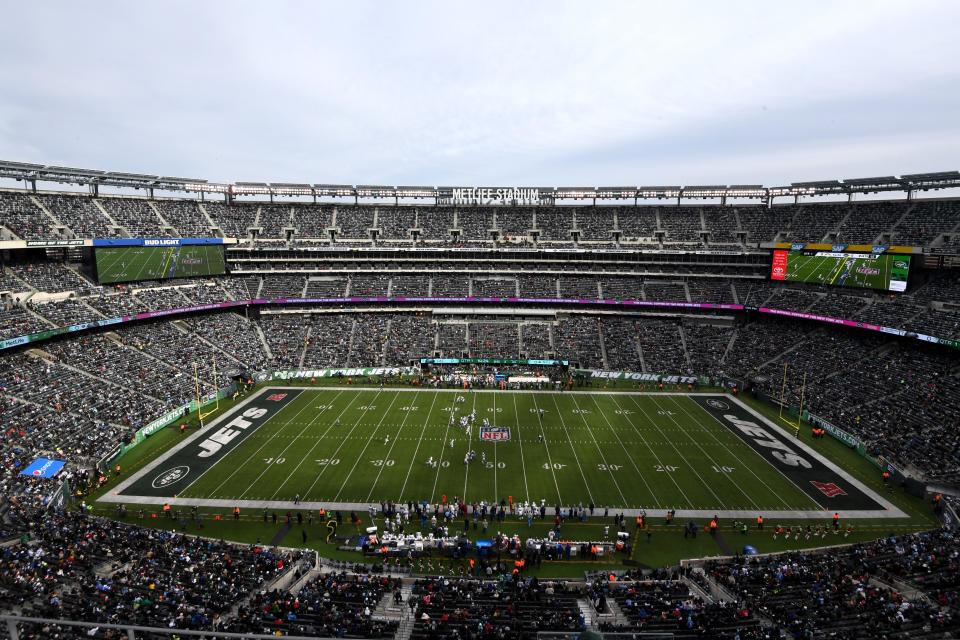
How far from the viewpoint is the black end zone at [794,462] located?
1055 inches

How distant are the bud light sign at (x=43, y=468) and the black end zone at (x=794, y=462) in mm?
41319

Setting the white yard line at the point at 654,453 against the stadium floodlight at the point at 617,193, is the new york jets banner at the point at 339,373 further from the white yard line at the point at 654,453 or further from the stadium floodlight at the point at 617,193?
the stadium floodlight at the point at 617,193

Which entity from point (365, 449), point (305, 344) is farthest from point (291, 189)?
point (365, 449)

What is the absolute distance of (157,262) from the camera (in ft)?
173

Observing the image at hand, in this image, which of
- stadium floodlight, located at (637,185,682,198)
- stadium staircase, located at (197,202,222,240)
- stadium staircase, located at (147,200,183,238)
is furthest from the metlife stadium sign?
stadium staircase, located at (147,200,183,238)

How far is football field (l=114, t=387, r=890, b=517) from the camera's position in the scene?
27.0 metres

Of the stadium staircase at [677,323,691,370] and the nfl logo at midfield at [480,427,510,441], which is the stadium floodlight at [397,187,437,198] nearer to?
the stadium staircase at [677,323,691,370]

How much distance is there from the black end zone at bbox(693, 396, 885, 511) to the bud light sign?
1627 inches

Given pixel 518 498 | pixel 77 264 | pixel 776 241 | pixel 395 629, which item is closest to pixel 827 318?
pixel 776 241

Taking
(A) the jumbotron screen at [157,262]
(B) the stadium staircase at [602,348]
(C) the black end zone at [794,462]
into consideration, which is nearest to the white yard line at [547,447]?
(B) the stadium staircase at [602,348]

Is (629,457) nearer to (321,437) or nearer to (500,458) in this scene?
(500,458)

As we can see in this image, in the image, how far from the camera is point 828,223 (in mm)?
55938

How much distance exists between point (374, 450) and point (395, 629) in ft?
58.3

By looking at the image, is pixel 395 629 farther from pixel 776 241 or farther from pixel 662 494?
pixel 776 241
